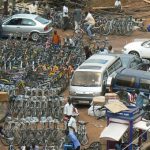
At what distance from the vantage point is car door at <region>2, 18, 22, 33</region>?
109 ft

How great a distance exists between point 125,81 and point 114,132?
245 inches

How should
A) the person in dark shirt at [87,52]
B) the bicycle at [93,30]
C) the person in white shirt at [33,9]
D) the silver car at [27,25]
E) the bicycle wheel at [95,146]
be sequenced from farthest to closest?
the person in white shirt at [33,9]
the bicycle at [93,30]
the silver car at [27,25]
the person in dark shirt at [87,52]
the bicycle wheel at [95,146]

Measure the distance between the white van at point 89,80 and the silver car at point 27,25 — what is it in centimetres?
808

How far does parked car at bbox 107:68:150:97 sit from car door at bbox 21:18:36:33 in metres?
10.1

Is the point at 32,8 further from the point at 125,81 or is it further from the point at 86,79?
the point at 125,81

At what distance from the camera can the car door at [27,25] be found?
3300 centimetres

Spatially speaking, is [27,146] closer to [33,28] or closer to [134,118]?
[134,118]

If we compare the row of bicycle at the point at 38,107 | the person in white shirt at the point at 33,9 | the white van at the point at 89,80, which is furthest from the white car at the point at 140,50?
the row of bicycle at the point at 38,107

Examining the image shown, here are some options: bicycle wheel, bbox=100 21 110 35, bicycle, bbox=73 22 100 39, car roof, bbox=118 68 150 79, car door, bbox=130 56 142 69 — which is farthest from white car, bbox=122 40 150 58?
car roof, bbox=118 68 150 79

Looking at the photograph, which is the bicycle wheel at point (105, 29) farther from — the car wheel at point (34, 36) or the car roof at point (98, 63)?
the car roof at point (98, 63)

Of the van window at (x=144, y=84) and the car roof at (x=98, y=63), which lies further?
the car roof at (x=98, y=63)

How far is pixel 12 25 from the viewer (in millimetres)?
33469

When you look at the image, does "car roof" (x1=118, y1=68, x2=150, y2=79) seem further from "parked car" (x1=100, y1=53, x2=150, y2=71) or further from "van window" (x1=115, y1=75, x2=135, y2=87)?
"parked car" (x1=100, y1=53, x2=150, y2=71)

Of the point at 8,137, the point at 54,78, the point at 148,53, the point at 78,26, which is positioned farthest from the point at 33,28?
the point at 8,137
